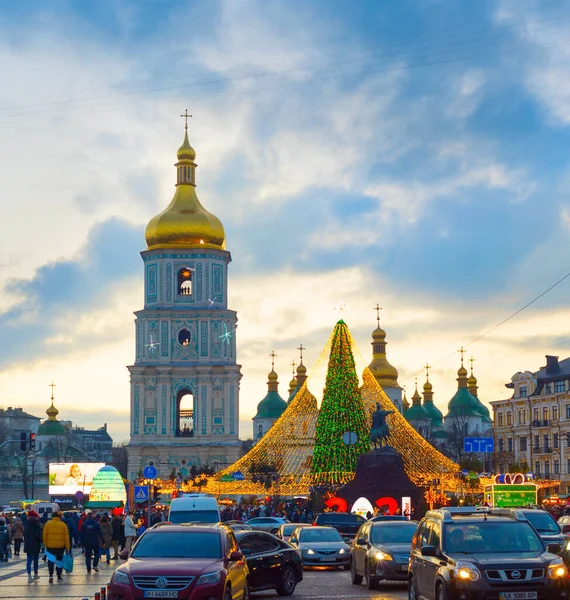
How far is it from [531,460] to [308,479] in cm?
3655

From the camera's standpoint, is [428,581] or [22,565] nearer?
[428,581]

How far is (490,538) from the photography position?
18531mm

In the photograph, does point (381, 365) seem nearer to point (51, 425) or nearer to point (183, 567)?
point (51, 425)

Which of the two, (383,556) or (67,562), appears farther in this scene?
(67,562)

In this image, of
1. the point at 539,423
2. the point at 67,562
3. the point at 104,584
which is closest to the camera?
the point at 104,584

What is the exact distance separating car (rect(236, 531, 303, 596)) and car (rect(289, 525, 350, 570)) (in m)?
5.86

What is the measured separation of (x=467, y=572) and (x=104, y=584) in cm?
1232

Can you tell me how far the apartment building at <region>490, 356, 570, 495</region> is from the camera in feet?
286

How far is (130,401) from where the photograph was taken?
359 feet

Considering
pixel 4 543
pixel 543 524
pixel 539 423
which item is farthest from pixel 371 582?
pixel 539 423

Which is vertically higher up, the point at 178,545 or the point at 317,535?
the point at 178,545

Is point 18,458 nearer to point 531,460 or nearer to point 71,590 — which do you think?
point 531,460

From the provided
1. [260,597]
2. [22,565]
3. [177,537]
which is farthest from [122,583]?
[22,565]

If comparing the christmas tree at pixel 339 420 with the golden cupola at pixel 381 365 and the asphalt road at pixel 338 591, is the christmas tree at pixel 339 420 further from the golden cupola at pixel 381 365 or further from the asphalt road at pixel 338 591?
the golden cupola at pixel 381 365
